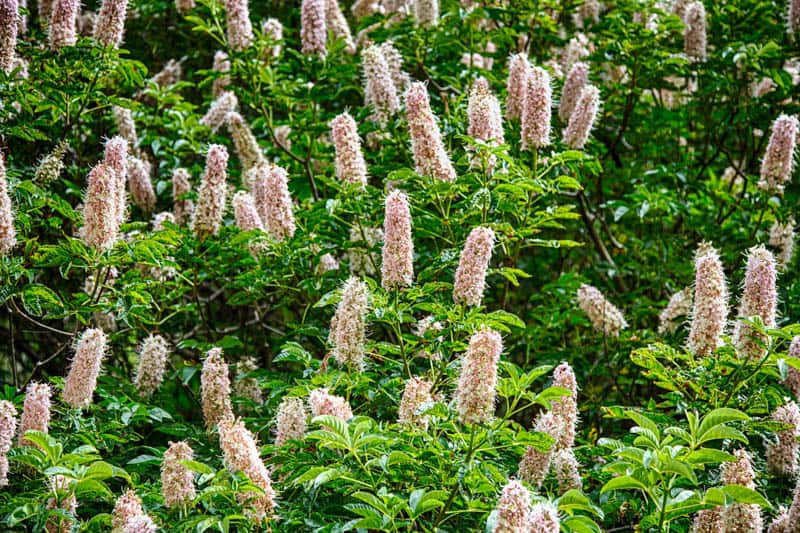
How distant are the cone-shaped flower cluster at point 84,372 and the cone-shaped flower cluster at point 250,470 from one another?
1110mm

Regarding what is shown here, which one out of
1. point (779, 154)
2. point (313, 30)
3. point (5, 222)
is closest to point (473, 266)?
point (5, 222)

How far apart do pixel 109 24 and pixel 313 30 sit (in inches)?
47.8

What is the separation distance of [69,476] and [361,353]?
1.34 m

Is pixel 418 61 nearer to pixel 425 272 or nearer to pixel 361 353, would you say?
pixel 425 272

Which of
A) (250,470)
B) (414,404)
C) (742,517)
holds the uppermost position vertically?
(414,404)

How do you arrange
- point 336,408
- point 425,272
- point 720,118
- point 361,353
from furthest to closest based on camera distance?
1. point 720,118
2. point 425,272
3. point 361,353
4. point 336,408

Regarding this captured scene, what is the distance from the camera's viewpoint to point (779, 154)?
5605mm

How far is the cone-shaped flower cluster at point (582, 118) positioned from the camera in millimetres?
5715

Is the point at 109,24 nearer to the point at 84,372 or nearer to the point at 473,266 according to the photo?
the point at 84,372

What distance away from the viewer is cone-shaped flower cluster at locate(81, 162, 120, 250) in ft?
15.4

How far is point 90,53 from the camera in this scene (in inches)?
221

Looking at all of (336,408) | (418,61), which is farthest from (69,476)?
(418,61)

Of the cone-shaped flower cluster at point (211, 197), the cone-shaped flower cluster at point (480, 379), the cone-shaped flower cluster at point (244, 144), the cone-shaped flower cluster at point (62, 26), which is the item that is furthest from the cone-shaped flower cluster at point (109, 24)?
the cone-shaped flower cluster at point (480, 379)

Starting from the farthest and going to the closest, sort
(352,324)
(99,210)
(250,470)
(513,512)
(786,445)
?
(99,210), (786,445), (352,324), (250,470), (513,512)
